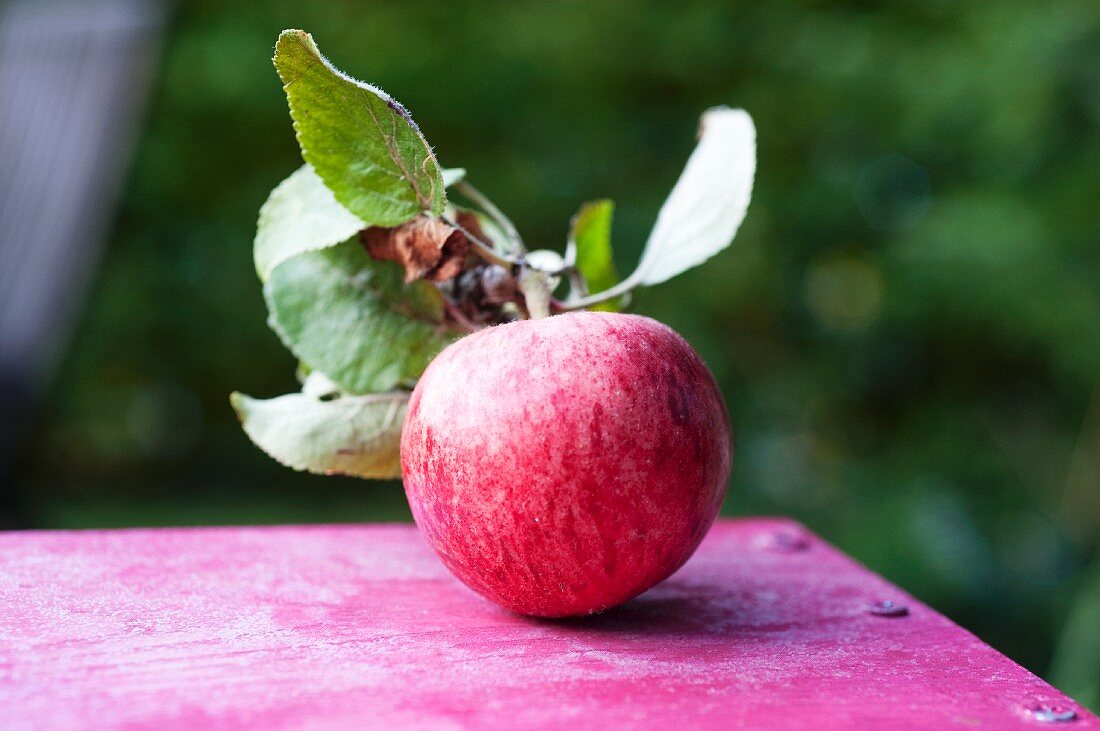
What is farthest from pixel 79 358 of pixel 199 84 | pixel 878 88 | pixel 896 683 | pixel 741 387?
pixel 896 683

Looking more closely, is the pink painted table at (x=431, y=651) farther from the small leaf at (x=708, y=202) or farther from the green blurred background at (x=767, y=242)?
the green blurred background at (x=767, y=242)

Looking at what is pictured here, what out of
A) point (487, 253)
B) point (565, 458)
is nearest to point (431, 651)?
point (565, 458)

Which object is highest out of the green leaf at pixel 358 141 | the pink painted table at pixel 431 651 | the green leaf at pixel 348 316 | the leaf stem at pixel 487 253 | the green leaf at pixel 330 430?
the green leaf at pixel 358 141

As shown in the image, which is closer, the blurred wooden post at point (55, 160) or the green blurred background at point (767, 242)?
the blurred wooden post at point (55, 160)

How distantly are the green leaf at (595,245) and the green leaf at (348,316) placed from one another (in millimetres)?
152

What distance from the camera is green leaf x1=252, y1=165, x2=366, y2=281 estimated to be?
0.71 meters

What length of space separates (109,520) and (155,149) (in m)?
0.97

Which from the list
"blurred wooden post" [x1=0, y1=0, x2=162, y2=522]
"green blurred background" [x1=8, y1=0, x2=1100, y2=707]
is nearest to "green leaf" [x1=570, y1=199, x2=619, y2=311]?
"blurred wooden post" [x1=0, y1=0, x2=162, y2=522]

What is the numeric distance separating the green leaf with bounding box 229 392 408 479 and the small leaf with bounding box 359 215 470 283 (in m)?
0.12

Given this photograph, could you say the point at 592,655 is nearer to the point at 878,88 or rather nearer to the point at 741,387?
the point at 741,387

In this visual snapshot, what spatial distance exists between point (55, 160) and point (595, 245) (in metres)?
1.44

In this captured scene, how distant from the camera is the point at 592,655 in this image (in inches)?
24.5

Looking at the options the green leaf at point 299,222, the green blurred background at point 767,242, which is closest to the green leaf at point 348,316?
the green leaf at point 299,222

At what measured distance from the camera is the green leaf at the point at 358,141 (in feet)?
2.06
